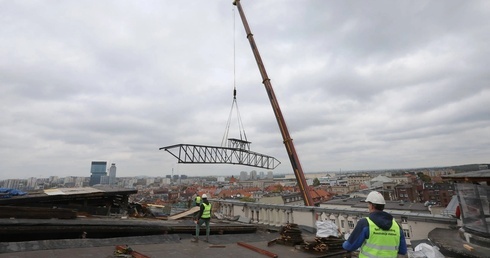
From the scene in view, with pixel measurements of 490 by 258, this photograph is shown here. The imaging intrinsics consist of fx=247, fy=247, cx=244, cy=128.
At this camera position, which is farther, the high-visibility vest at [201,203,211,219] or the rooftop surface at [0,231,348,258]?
the high-visibility vest at [201,203,211,219]

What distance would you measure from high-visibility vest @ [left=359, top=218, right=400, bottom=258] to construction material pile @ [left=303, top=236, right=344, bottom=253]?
2.11 m

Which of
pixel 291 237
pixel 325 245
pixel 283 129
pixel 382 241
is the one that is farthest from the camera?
pixel 283 129

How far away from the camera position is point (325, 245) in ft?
16.8

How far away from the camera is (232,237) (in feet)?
22.5

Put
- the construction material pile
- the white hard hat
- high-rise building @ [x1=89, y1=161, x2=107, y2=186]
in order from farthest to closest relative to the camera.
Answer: high-rise building @ [x1=89, y1=161, x2=107, y2=186] < the construction material pile < the white hard hat

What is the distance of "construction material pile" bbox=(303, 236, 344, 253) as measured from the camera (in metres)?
5.11

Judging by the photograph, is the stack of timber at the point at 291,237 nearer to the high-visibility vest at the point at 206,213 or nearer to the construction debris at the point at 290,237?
the construction debris at the point at 290,237

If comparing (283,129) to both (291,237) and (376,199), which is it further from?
(376,199)

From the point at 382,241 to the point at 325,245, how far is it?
2240 mm

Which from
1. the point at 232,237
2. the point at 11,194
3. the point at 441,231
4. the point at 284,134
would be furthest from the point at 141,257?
the point at 284,134

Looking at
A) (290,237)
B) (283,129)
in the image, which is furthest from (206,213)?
(283,129)

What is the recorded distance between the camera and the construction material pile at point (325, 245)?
5.11m

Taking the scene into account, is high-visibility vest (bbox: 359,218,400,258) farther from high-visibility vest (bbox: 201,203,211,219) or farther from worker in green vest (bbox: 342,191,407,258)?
high-visibility vest (bbox: 201,203,211,219)

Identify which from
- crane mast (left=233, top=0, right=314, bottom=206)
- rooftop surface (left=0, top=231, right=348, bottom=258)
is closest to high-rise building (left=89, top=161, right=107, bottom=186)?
crane mast (left=233, top=0, right=314, bottom=206)
